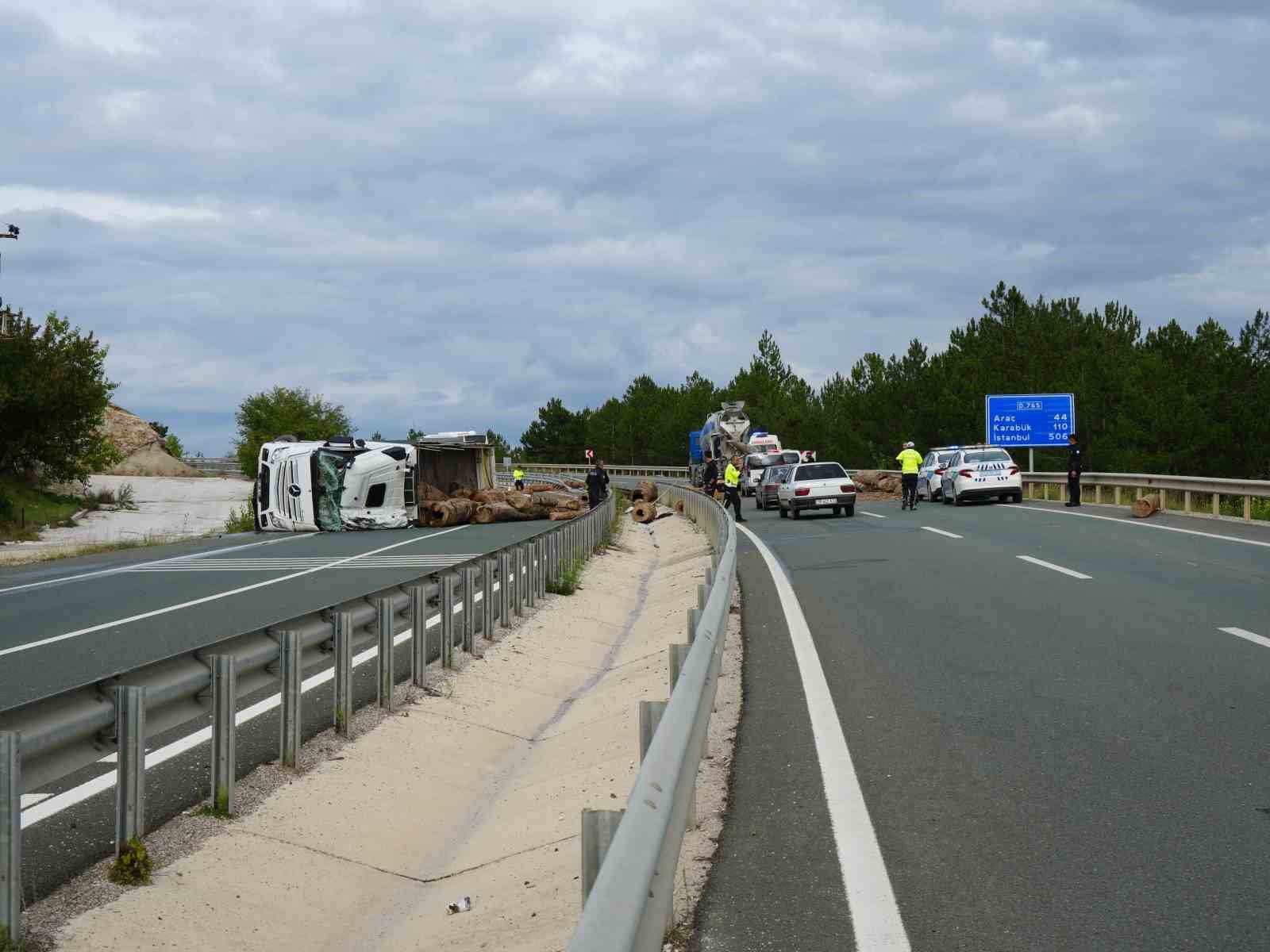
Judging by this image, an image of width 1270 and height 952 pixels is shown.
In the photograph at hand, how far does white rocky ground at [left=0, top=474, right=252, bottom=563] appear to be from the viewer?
38062 mm

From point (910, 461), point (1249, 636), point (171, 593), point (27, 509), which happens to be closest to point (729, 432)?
point (910, 461)

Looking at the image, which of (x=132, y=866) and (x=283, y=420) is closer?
(x=132, y=866)

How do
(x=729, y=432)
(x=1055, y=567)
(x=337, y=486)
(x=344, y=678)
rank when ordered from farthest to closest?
(x=729, y=432) < (x=337, y=486) < (x=1055, y=567) < (x=344, y=678)

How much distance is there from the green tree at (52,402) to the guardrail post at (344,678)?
140 feet

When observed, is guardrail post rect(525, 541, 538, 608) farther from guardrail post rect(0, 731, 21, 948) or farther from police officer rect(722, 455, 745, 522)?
police officer rect(722, 455, 745, 522)

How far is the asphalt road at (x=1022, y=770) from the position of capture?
14.4ft

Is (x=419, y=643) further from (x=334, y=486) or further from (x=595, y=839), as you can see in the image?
(x=334, y=486)

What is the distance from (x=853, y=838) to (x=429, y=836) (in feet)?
9.23

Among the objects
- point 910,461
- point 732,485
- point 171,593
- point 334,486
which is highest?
point 910,461

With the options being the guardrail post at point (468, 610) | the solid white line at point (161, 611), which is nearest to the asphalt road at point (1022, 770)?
the guardrail post at point (468, 610)

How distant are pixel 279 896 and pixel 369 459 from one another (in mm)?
32115

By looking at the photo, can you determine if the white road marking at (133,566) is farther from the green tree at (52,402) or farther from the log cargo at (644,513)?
the green tree at (52,402)

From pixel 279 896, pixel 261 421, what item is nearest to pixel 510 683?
pixel 279 896

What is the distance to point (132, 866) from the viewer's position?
5.36m
